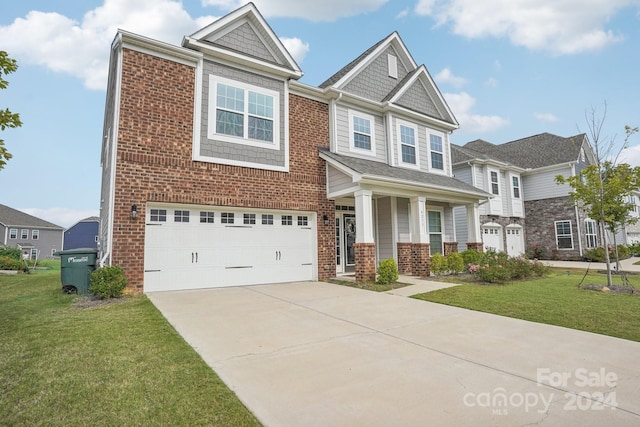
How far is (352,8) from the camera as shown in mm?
11633

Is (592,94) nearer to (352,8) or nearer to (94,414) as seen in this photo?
(352,8)

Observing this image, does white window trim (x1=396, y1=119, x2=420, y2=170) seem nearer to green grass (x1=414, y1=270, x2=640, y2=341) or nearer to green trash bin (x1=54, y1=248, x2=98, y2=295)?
green grass (x1=414, y1=270, x2=640, y2=341)

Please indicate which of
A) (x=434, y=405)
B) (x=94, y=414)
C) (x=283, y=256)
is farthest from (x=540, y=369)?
(x=283, y=256)

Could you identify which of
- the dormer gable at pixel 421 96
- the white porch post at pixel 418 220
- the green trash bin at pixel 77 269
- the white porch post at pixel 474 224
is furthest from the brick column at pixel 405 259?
the green trash bin at pixel 77 269

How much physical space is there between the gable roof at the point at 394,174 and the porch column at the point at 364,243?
0.74 meters

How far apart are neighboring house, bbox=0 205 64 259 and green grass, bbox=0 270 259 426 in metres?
46.0

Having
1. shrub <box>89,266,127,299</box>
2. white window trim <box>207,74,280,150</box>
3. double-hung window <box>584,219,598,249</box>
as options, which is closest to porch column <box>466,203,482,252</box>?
white window trim <box>207,74,280,150</box>

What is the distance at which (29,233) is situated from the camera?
4300 cm

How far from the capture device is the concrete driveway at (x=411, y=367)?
276 centimetres

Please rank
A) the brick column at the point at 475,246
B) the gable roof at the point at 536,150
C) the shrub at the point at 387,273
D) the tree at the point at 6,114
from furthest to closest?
the gable roof at the point at 536,150, the brick column at the point at 475,246, the shrub at the point at 387,273, the tree at the point at 6,114

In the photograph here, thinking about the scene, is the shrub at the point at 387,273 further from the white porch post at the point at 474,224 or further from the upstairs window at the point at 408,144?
the white porch post at the point at 474,224

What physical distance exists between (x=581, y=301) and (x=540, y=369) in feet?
16.5

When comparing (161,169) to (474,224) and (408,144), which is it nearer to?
(408,144)

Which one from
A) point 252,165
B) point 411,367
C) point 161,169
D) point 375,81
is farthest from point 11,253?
A: point 411,367
